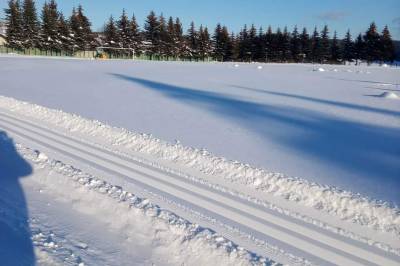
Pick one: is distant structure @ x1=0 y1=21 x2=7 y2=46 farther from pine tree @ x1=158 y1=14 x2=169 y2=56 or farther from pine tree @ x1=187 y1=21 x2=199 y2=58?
pine tree @ x1=187 y1=21 x2=199 y2=58

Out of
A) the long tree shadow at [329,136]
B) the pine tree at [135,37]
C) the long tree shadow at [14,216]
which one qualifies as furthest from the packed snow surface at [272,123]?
the pine tree at [135,37]

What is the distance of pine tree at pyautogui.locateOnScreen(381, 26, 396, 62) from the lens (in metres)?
68.4

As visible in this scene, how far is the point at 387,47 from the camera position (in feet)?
226

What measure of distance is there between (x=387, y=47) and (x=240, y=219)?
73.2m

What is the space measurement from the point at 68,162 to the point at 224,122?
549cm

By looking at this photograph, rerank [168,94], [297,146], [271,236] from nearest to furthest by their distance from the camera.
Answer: [271,236]
[297,146]
[168,94]

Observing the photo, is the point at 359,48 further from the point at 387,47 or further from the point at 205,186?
the point at 205,186

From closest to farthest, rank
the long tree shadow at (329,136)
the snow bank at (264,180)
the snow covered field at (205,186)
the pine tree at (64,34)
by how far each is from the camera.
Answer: the snow covered field at (205,186) → the snow bank at (264,180) → the long tree shadow at (329,136) → the pine tree at (64,34)

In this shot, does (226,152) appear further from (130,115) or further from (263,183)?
(130,115)

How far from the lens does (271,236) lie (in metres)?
4.79

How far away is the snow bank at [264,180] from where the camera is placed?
5.49 m

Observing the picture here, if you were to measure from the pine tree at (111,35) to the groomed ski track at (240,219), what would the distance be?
64247 mm

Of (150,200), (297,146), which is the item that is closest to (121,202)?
(150,200)

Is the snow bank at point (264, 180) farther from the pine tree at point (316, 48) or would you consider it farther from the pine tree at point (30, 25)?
the pine tree at point (316, 48)
